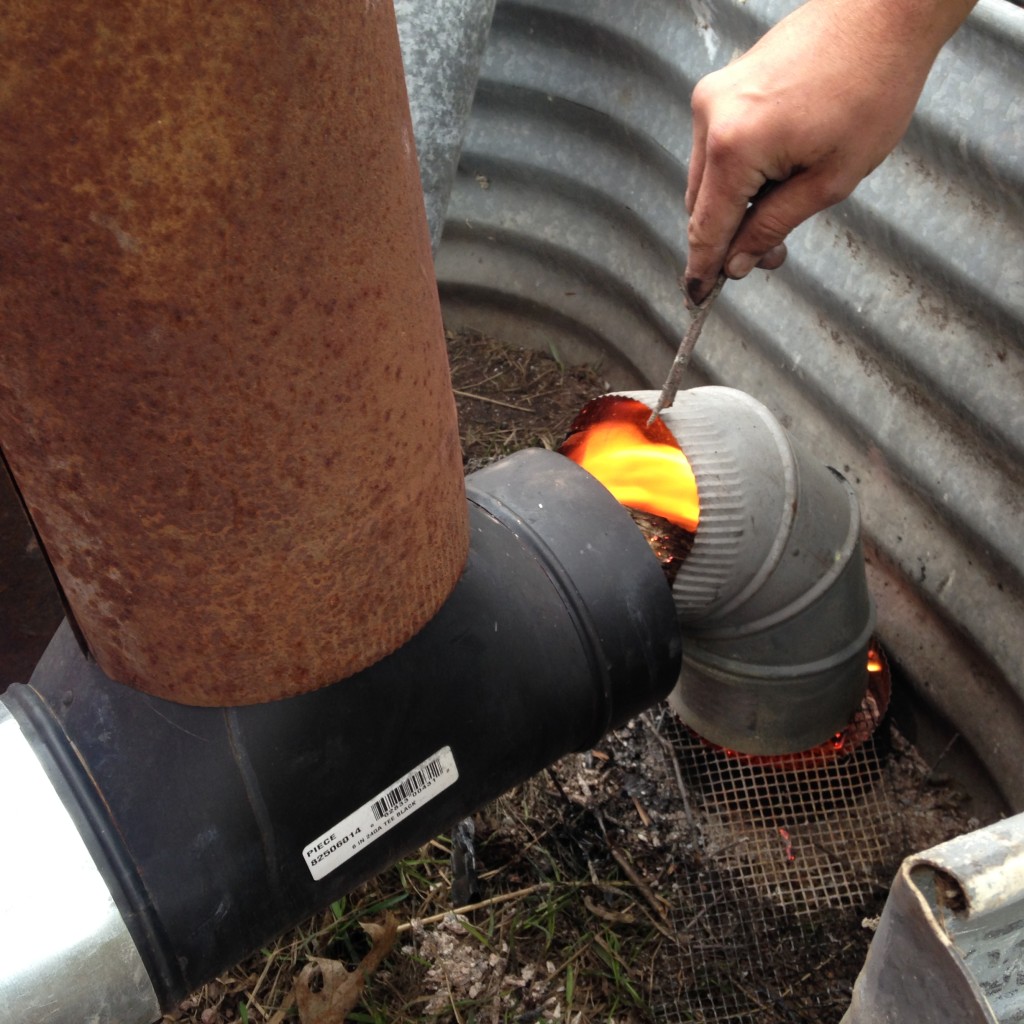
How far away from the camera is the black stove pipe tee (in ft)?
3.20

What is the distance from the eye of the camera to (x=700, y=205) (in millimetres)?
1388

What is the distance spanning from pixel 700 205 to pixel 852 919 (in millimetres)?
1299

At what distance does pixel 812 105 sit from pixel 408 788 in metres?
0.98

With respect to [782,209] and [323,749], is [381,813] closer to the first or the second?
[323,749]

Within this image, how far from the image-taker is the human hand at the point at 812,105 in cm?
125

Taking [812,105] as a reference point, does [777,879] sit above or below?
below

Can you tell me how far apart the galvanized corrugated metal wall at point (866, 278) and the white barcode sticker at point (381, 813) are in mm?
1117

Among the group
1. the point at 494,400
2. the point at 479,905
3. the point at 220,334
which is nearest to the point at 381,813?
the point at 220,334

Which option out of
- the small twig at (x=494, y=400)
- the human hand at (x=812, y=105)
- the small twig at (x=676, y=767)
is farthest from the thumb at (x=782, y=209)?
the small twig at (x=494, y=400)

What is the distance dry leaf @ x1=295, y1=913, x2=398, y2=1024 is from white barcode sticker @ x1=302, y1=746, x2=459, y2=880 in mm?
743

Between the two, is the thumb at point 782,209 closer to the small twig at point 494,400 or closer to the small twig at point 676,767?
the small twig at point 676,767

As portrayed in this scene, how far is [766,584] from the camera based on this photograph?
1.56 m

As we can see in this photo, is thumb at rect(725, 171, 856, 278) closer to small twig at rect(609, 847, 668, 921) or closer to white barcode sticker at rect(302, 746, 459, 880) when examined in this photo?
white barcode sticker at rect(302, 746, 459, 880)

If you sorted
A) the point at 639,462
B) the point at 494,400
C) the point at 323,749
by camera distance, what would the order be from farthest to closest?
the point at 494,400, the point at 639,462, the point at 323,749
